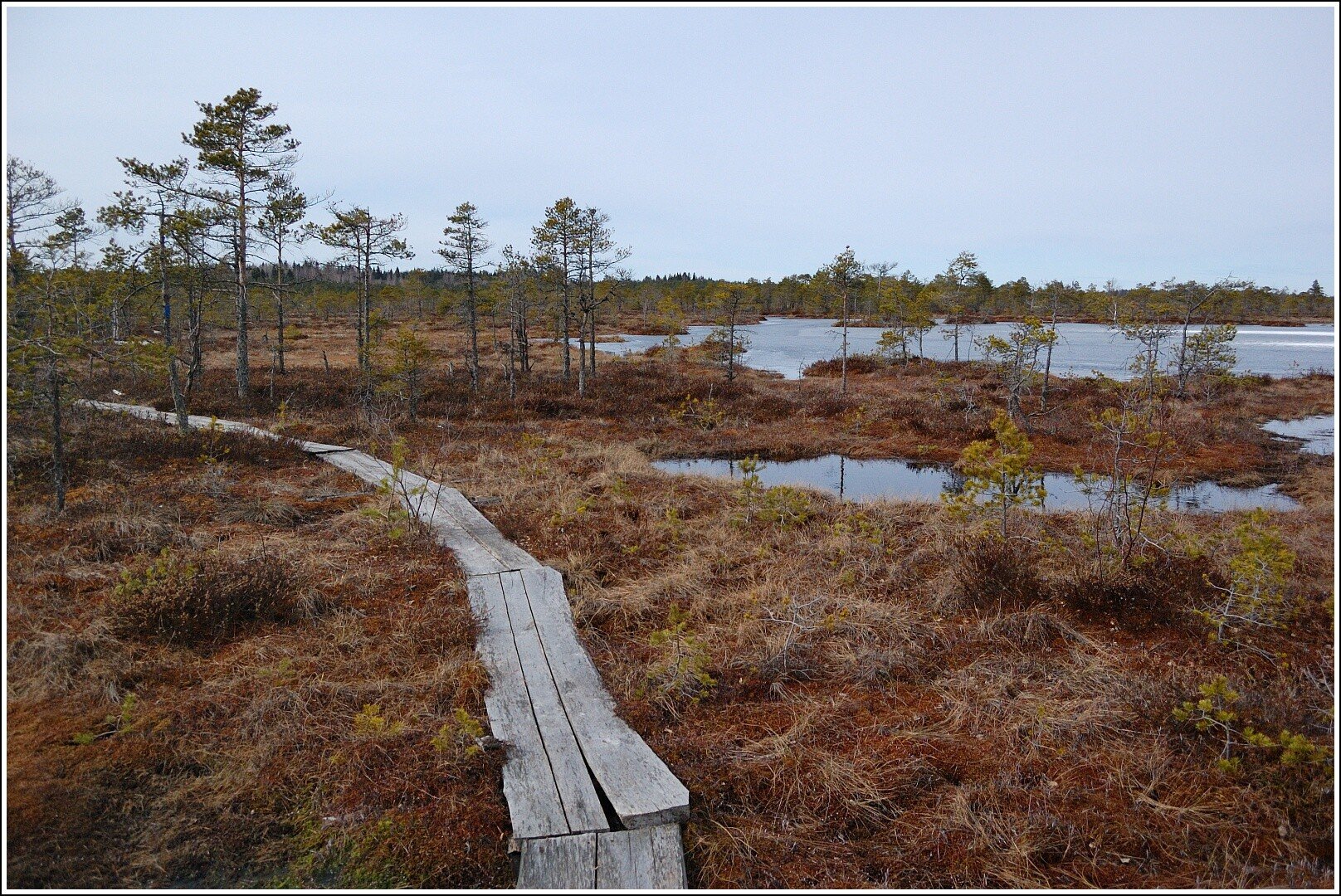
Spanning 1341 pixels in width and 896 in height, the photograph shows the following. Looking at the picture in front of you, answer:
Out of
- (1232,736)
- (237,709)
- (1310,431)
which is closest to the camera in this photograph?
(1232,736)

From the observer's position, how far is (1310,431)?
19156mm

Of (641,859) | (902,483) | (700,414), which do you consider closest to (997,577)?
(641,859)

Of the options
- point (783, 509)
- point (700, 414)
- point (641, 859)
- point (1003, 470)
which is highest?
point (1003, 470)

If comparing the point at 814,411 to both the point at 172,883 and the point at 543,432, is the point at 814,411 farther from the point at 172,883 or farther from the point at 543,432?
the point at 172,883

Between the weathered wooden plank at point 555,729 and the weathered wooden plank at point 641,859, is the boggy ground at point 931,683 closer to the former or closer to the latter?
the weathered wooden plank at point 641,859

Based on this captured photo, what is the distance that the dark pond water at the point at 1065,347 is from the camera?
3375 centimetres

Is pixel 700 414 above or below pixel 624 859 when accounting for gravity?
above

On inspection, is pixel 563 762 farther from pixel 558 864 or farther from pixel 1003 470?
pixel 1003 470

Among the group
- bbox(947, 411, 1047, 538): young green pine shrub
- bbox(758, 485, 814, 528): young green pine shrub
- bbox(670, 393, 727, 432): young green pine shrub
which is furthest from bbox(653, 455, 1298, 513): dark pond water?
bbox(947, 411, 1047, 538): young green pine shrub

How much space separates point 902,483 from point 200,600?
12.7 meters

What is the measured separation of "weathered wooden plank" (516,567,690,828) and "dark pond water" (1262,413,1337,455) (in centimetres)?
1934

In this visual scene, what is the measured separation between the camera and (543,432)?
1689 cm

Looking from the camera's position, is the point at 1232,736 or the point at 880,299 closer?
the point at 1232,736

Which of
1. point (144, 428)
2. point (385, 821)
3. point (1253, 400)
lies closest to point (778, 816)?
point (385, 821)
